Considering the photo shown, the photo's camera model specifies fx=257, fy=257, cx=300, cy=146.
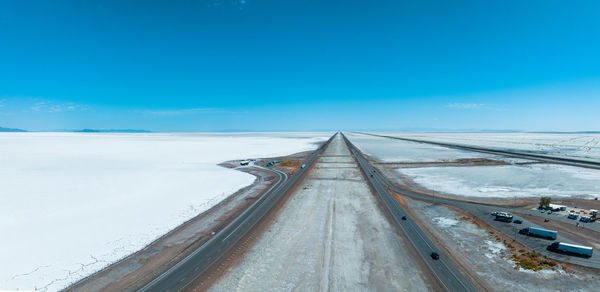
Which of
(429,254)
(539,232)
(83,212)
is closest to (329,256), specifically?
(429,254)

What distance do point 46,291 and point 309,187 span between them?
37942mm

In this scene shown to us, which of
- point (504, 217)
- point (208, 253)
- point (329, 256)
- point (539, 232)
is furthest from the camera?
point (504, 217)

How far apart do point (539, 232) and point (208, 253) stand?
34.3m

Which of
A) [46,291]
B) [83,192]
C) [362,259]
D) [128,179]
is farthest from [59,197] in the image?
[362,259]

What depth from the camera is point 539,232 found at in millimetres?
27312

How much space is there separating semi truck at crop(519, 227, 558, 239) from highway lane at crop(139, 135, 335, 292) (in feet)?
101

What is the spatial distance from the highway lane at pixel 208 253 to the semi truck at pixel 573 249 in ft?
101

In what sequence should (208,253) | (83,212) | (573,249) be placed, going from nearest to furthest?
(573,249)
(208,253)
(83,212)

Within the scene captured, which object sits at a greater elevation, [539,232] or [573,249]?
[539,232]

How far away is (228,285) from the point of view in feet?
66.1

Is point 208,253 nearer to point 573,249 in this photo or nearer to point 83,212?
point 83,212

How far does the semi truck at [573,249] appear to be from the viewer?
23328mm

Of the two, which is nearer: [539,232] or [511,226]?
[539,232]

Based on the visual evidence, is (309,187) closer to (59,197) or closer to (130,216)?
(130,216)
